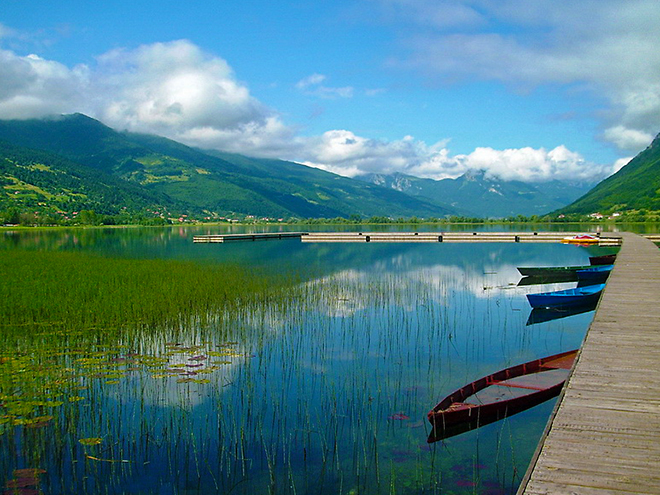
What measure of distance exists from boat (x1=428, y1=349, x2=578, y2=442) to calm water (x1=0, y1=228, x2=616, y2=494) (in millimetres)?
252

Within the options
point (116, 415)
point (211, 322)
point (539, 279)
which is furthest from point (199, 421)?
point (539, 279)

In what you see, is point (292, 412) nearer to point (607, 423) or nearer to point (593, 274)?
point (607, 423)

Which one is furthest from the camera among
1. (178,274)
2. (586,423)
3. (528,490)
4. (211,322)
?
(178,274)

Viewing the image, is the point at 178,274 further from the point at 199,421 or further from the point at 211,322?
the point at 199,421

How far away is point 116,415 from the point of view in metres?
10.4

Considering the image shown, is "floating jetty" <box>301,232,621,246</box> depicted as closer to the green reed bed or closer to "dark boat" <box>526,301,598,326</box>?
the green reed bed

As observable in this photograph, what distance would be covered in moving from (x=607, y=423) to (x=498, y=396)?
430cm

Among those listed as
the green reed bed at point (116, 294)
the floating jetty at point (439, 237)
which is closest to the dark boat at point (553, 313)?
the green reed bed at point (116, 294)

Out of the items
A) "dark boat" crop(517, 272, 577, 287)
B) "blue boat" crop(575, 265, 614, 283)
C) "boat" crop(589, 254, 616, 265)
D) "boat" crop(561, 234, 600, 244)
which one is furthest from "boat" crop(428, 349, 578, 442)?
"boat" crop(561, 234, 600, 244)

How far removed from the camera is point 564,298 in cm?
2331

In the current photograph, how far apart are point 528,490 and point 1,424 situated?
30.7 ft

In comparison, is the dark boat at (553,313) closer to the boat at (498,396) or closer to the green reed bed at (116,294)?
the boat at (498,396)

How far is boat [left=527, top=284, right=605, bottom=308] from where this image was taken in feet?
76.4

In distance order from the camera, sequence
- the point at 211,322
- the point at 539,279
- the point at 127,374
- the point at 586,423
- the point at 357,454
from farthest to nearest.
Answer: the point at 539,279 < the point at 211,322 < the point at 127,374 < the point at 357,454 < the point at 586,423
